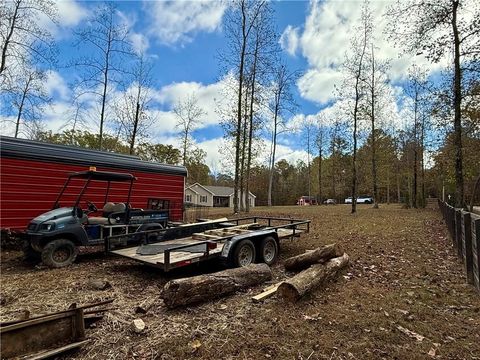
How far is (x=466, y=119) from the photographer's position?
13.4 m

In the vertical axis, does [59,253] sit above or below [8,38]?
below

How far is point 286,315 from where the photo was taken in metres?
3.94

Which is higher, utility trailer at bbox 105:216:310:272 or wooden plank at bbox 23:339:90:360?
utility trailer at bbox 105:216:310:272

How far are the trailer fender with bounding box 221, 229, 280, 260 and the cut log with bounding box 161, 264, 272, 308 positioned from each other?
61cm

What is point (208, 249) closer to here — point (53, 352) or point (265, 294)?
point (265, 294)

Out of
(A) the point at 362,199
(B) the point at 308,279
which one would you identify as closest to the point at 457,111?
(B) the point at 308,279

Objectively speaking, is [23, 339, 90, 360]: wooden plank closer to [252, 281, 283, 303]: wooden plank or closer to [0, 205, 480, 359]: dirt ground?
[0, 205, 480, 359]: dirt ground

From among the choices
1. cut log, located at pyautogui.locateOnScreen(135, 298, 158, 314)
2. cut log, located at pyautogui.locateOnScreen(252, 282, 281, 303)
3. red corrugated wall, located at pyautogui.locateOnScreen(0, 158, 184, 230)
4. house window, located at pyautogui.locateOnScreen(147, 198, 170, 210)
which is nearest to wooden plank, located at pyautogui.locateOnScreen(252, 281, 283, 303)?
cut log, located at pyautogui.locateOnScreen(252, 282, 281, 303)

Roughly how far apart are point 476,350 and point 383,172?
45354mm

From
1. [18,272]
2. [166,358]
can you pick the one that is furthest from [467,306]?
[18,272]

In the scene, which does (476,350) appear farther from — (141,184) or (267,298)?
(141,184)

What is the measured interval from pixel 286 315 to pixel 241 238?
7.35 feet

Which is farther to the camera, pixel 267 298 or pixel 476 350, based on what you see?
pixel 267 298

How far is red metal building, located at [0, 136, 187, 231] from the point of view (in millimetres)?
7809
